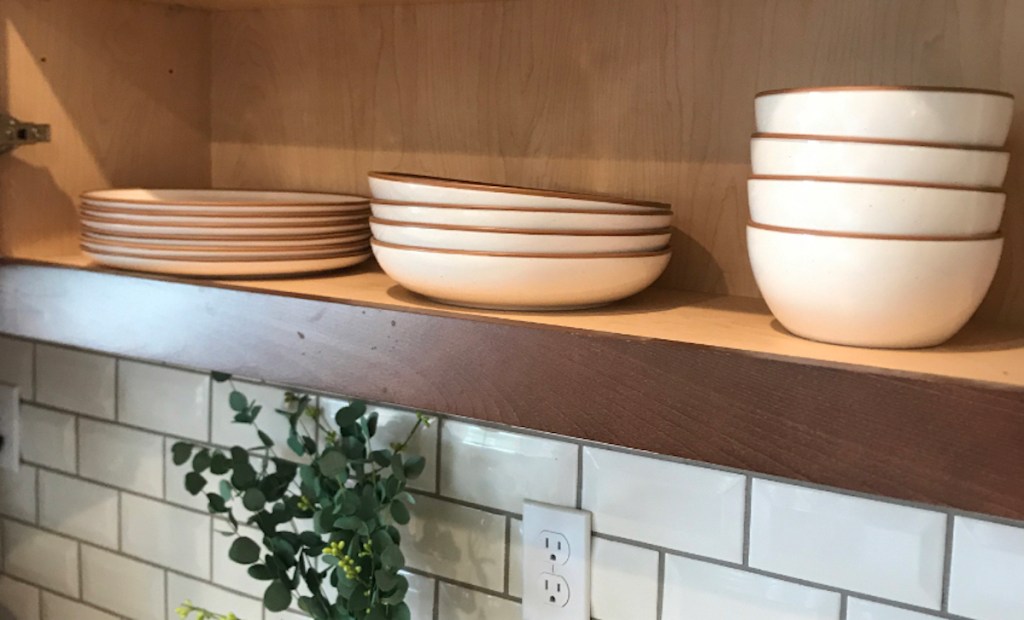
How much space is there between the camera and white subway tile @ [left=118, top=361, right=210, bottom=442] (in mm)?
1213

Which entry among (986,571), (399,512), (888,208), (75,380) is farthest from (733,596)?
(75,380)

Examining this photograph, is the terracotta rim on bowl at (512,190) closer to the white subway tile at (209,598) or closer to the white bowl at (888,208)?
the white bowl at (888,208)

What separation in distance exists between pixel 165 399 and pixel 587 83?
711 millimetres

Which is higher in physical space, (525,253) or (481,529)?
(525,253)

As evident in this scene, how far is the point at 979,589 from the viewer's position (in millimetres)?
773

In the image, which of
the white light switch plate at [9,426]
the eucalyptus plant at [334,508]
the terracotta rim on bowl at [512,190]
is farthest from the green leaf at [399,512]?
the white light switch plate at [9,426]

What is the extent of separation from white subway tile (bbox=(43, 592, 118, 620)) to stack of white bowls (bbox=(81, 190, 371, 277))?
70cm

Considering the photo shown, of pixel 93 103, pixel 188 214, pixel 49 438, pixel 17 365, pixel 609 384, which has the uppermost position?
pixel 93 103

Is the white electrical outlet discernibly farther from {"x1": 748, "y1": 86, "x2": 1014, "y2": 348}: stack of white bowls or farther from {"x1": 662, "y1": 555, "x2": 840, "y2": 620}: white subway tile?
{"x1": 748, "y1": 86, "x2": 1014, "y2": 348}: stack of white bowls

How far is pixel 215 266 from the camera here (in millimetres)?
832

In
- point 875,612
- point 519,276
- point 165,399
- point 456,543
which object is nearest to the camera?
point 519,276

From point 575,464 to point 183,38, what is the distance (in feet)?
2.21

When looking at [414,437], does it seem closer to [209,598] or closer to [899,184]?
[209,598]

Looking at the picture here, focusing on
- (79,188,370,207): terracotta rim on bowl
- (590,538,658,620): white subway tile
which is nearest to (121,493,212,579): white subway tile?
(79,188,370,207): terracotta rim on bowl
